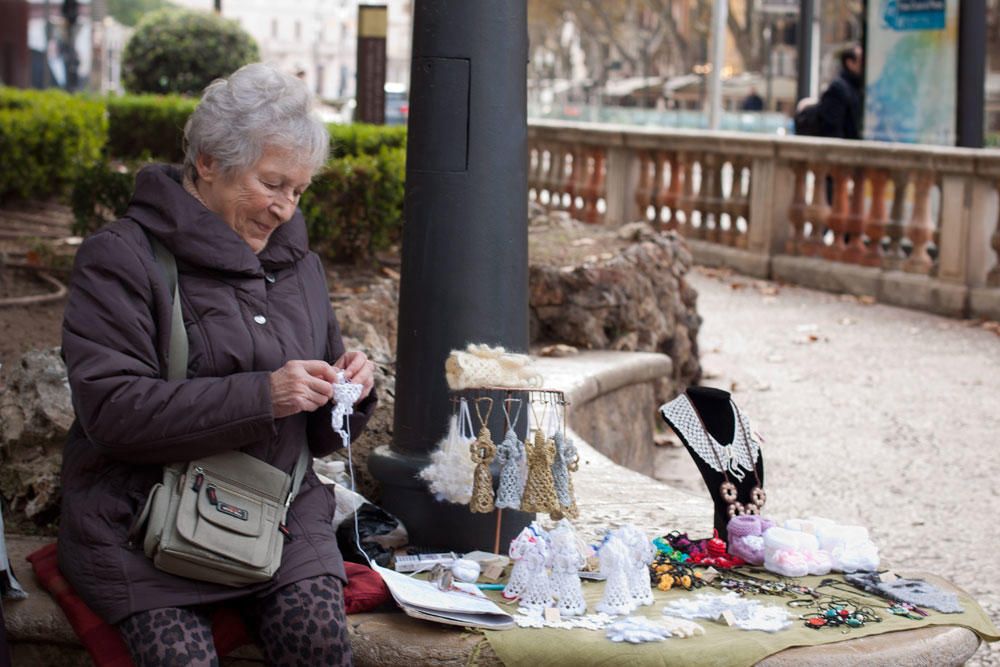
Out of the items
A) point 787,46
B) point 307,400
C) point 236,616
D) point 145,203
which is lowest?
point 236,616

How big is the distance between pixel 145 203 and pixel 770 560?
77.0 inches

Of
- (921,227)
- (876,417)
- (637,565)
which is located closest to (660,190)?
(921,227)

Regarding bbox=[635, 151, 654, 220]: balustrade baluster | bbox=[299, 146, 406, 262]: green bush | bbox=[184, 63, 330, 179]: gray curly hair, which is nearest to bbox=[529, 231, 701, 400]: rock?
bbox=[299, 146, 406, 262]: green bush

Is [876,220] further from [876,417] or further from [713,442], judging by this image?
[713,442]

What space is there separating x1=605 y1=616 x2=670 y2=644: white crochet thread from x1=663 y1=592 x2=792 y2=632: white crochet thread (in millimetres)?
156

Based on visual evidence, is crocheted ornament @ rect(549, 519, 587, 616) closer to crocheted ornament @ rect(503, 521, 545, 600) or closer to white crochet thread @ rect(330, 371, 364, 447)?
crocheted ornament @ rect(503, 521, 545, 600)

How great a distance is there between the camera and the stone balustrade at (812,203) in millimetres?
11039

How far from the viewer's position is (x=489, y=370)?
3.80m

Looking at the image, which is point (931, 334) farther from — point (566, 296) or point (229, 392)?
point (229, 392)

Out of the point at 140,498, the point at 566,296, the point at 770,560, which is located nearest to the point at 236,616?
the point at 140,498

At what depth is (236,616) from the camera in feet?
11.2

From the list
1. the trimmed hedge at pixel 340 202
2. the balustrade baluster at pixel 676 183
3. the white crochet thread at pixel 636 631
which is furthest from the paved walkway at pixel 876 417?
the trimmed hedge at pixel 340 202

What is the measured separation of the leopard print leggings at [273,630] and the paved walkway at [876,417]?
2460 millimetres

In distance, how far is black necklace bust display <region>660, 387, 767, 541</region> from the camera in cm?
421
